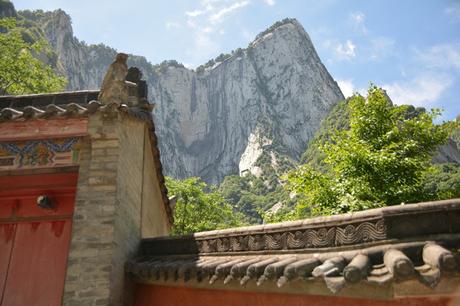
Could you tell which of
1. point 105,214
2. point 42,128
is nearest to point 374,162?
point 105,214

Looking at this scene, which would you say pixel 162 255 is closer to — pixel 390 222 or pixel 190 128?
pixel 390 222

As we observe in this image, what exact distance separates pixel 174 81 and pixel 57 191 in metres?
101

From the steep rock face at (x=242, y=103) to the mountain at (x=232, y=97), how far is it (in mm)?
241

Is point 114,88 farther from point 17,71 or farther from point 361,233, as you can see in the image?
point 17,71

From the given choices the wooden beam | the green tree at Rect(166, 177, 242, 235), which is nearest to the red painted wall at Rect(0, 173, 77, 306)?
the wooden beam

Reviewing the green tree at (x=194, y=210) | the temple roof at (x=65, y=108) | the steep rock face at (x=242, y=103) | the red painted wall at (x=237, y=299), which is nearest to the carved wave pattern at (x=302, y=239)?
the red painted wall at (x=237, y=299)

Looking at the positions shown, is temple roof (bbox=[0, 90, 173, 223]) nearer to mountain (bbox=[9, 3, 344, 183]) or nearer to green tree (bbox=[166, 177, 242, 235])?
green tree (bbox=[166, 177, 242, 235])

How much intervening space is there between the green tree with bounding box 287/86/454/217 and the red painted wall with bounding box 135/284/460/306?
6.37 m

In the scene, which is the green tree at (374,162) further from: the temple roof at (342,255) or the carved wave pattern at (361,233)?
the carved wave pattern at (361,233)

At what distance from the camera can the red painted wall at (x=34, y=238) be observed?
706cm

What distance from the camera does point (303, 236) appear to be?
4.91 meters

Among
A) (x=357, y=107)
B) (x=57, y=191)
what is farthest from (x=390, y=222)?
(x=357, y=107)

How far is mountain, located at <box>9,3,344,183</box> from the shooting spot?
8688 cm

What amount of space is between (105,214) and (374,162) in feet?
27.3
